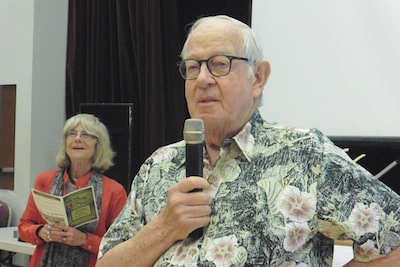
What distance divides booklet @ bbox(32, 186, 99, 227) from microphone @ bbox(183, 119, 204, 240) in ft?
4.76

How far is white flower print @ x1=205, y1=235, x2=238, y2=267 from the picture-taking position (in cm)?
117

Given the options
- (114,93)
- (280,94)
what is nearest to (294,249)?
(280,94)

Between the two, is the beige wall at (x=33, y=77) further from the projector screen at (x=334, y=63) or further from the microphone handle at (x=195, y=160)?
the microphone handle at (x=195, y=160)

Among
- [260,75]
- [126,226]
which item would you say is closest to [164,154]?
[126,226]

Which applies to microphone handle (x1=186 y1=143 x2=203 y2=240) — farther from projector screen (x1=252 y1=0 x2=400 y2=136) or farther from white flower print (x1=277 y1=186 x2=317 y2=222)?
projector screen (x1=252 y1=0 x2=400 y2=136)

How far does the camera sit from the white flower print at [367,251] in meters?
1.17

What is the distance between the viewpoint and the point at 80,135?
2.99 m

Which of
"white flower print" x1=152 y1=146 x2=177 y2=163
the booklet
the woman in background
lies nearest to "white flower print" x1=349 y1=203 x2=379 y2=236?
"white flower print" x1=152 y1=146 x2=177 y2=163

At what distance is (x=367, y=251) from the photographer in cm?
118

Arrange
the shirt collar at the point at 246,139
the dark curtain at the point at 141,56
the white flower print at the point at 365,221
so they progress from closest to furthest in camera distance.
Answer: the white flower print at the point at 365,221, the shirt collar at the point at 246,139, the dark curtain at the point at 141,56

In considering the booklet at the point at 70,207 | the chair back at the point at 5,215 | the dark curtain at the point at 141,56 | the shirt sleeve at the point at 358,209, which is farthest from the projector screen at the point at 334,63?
the chair back at the point at 5,215

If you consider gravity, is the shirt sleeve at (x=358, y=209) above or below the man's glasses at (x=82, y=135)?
below

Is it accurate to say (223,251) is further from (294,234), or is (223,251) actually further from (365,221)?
(365,221)

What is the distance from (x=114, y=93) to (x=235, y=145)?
320 centimetres
